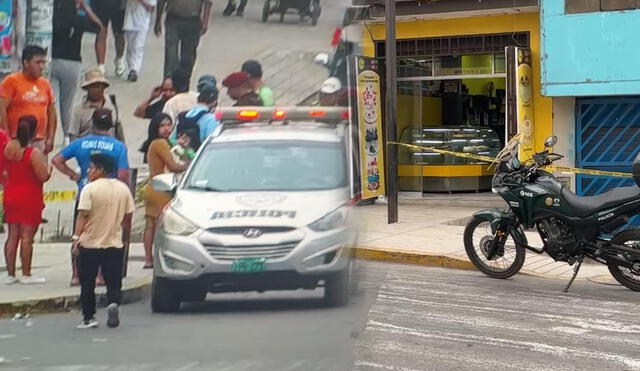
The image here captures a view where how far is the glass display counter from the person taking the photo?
15.0 metres

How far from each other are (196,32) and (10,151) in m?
0.50

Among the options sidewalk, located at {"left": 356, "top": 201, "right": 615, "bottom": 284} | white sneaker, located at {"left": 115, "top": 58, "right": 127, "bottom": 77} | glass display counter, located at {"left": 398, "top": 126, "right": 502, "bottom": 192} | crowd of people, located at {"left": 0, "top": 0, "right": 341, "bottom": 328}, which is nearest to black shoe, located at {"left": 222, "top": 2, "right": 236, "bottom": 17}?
crowd of people, located at {"left": 0, "top": 0, "right": 341, "bottom": 328}

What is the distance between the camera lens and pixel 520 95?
12.2 meters

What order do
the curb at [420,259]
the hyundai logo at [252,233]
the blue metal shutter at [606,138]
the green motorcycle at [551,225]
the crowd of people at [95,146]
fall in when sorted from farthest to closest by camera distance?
the blue metal shutter at [606,138]
the curb at [420,259]
the green motorcycle at [551,225]
the crowd of people at [95,146]
the hyundai logo at [252,233]

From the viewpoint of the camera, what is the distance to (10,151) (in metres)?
1.64

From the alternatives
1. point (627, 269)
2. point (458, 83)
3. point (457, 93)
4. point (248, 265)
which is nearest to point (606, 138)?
point (458, 83)

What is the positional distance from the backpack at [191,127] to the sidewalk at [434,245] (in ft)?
16.2

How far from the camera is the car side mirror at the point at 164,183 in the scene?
5.42 ft

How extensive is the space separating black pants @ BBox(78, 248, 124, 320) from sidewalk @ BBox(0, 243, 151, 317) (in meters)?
0.02

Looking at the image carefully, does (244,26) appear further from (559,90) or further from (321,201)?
(559,90)

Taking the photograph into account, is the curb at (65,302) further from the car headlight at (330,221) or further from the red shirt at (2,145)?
→ the car headlight at (330,221)

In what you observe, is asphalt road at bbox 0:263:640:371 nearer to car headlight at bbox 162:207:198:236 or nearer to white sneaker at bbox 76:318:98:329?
white sneaker at bbox 76:318:98:329


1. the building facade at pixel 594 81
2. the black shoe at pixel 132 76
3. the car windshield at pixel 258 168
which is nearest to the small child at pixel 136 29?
the black shoe at pixel 132 76

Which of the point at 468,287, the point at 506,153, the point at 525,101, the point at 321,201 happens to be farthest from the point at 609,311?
the point at 525,101
